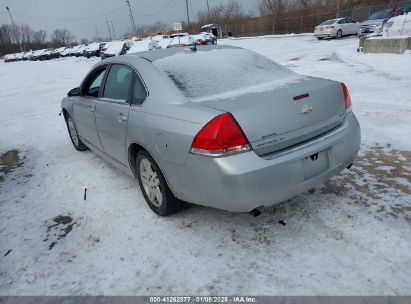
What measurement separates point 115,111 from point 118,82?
1.31 ft

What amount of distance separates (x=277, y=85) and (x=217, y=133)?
96 centimetres

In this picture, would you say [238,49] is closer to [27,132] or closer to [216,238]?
[216,238]

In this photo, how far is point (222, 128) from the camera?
2.65 m

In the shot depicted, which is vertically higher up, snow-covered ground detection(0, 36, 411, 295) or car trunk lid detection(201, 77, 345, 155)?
car trunk lid detection(201, 77, 345, 155)

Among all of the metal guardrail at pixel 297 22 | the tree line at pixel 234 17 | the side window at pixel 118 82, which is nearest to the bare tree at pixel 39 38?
the tree line at pixel 234 17

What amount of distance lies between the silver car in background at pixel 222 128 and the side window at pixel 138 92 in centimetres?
1

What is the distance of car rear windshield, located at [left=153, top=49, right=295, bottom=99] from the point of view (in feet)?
10.8

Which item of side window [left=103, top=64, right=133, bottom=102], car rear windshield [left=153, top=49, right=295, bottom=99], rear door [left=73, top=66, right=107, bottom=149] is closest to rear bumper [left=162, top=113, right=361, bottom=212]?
car rear windshield [left=153, top=49, right=295, bottom=99]

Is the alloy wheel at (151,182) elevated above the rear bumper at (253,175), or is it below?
below

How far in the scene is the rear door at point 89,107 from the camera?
454 cm

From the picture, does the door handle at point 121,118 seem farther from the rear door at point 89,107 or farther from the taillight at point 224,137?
the taillight at point 224,137

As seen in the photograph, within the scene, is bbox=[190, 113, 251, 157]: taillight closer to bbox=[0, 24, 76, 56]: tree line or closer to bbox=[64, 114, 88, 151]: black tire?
bbox=[64, 114, 88, 151]: black tire

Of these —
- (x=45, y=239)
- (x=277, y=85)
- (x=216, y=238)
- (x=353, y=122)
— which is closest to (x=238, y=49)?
(x=277, y=85)

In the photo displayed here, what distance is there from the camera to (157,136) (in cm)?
311
